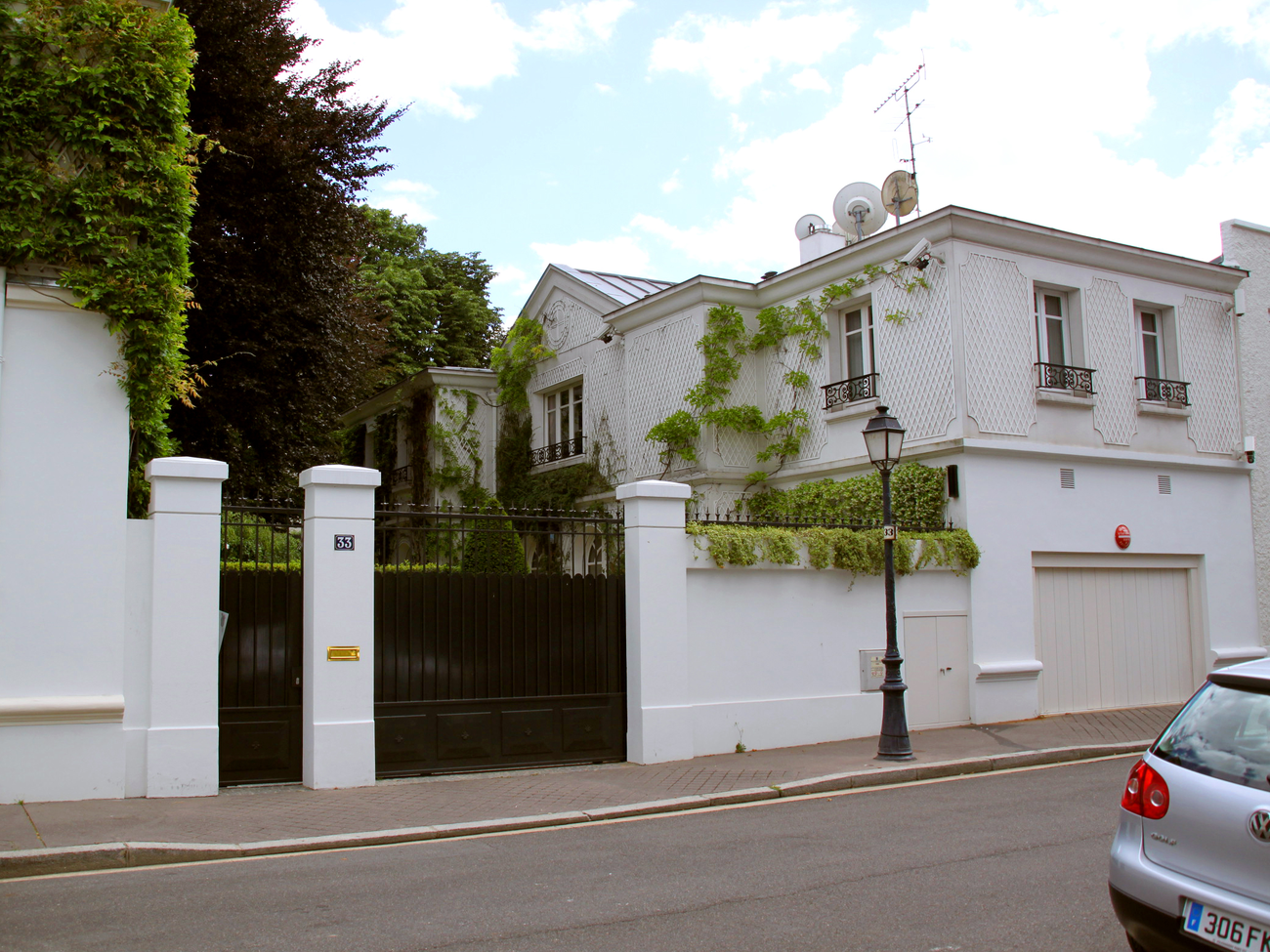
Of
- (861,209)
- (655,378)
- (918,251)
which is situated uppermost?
(861,209)

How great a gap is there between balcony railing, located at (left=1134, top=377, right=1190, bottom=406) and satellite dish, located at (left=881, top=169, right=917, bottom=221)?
547 cm

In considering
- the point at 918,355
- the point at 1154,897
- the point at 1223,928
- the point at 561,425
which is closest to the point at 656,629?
the point at 918,355

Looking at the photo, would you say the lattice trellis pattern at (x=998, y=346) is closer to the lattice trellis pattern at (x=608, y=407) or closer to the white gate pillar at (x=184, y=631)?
the lattice trellis pattern at (x=608, y=407)

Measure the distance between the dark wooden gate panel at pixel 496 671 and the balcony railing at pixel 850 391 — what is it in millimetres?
6780

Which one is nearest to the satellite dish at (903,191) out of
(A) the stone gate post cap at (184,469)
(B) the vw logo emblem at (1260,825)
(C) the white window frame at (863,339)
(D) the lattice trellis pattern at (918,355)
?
(C) the white window frame at (863,339)

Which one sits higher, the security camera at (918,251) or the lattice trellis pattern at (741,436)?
the security camera at (918,251)

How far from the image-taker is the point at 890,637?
11570 millimetres

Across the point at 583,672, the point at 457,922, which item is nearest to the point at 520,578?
the point at 583,672

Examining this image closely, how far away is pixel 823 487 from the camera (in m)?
16.9

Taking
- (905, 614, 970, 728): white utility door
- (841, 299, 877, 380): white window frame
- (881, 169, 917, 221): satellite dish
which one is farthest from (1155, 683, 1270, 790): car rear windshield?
(881, 169, 917, 221): satellite dish

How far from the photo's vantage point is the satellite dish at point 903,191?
19578 millimetres

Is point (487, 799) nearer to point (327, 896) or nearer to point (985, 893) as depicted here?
point (327, 896)

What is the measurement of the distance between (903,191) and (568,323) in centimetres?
820

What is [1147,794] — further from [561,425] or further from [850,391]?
[561,425]
